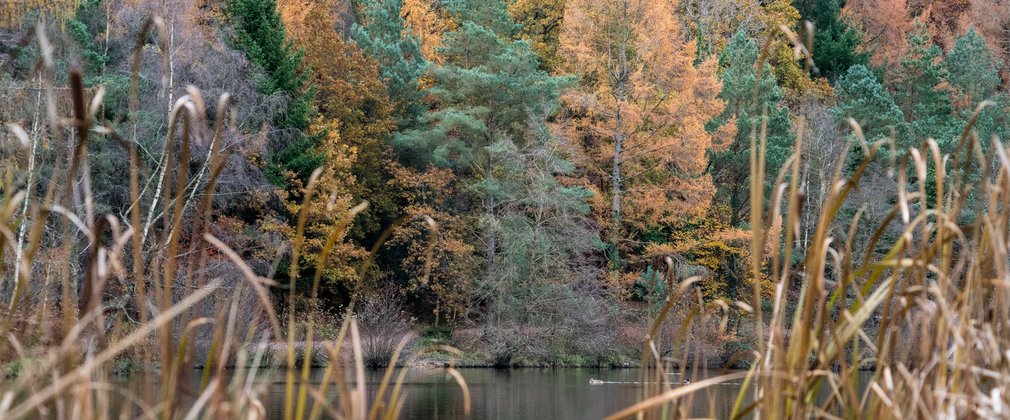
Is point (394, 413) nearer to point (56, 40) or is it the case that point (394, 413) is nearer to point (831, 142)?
point (56, 40)

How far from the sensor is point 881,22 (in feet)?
128

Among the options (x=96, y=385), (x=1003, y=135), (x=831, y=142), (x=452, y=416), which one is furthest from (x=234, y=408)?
(x=1003, y=135)

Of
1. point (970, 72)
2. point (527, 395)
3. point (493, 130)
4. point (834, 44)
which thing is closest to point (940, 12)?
point (834, 44)

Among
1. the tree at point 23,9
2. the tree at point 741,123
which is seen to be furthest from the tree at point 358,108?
the tree at point 23,9

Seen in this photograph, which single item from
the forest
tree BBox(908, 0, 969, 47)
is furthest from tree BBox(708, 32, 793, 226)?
tree BBox(908, 0, 969, 47)

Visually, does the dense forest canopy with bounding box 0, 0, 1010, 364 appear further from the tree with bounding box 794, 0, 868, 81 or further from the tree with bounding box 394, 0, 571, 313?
the tree with bounding box 794, 0, 868, 81

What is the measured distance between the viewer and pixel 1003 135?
2895cm

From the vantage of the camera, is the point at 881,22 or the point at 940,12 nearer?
the point at 881,22

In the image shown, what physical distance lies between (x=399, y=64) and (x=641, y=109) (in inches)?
223

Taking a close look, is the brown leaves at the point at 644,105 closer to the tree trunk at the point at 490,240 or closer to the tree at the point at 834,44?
the tree trunk at the point at 490,240

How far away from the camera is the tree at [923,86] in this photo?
3052 centimetres

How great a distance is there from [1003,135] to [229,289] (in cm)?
2021

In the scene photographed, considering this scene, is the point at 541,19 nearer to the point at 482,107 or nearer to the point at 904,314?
the point at 482,107

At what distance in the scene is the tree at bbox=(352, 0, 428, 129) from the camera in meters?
26.7
